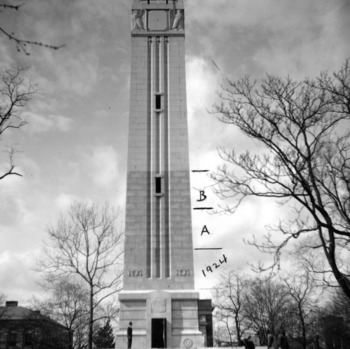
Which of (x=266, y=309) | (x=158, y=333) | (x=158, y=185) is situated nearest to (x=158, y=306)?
(x=158, y=333)

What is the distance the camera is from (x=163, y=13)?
36281 millimetres

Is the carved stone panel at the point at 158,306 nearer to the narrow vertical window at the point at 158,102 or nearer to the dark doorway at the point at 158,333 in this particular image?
the dark doorway at the point at 158,333

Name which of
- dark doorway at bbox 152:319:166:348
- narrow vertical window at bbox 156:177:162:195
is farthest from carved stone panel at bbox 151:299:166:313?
narrow vertical window at bbox 156:177:162:195

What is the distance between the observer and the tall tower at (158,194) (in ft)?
88.8

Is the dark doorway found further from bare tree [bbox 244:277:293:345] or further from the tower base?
bare tree [bbox 244:277:293:345]

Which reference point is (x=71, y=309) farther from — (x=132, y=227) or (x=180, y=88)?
(x=180, y=88)

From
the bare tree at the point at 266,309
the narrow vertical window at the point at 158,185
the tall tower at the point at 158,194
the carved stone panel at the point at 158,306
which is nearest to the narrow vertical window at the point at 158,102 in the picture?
the tall tower at the point at 158,194

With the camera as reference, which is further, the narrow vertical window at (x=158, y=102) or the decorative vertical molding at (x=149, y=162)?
the narrow vertical window at (x=158, y=102)

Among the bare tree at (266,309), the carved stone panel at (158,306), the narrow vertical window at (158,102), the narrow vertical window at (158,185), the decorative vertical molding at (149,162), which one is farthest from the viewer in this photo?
the bare tree at (266,309)

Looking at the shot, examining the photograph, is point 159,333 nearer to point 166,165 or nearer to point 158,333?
point 158,333

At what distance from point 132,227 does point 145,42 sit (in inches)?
660

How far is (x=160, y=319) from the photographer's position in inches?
1061

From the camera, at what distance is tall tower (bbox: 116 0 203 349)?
2708 centimetres

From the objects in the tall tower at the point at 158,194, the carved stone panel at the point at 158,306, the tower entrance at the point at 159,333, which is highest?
the tall tower at the point at 158,194
